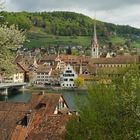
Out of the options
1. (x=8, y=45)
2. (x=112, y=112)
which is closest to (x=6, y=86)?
(x=112, y=112)

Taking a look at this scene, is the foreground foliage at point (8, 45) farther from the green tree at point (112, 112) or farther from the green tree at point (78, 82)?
the green tree at point (78, 82)

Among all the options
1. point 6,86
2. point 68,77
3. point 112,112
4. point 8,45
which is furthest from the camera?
point 68,77

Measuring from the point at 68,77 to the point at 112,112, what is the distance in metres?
79.8

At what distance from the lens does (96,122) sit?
1520cm

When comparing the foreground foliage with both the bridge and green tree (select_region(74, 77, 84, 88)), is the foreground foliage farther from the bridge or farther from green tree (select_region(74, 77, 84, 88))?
green tree (select_region(74, 77, 84, 88))

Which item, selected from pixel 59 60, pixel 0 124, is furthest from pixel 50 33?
pixel 0 124

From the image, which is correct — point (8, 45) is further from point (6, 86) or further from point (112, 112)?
point (6, 86)

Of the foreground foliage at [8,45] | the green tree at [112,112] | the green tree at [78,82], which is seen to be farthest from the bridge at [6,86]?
the foreground foliage at [8,45]

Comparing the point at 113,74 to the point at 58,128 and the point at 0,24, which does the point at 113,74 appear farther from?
the point at 58,128

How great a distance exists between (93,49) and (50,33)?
6198 centimetres

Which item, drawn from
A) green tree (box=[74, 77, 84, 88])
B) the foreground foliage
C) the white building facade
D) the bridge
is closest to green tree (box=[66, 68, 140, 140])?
the foreground foliage

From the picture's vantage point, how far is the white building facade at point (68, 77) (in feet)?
306

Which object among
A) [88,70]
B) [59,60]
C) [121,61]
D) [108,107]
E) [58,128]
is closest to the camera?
[108,107]

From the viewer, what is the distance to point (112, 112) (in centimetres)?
1463
